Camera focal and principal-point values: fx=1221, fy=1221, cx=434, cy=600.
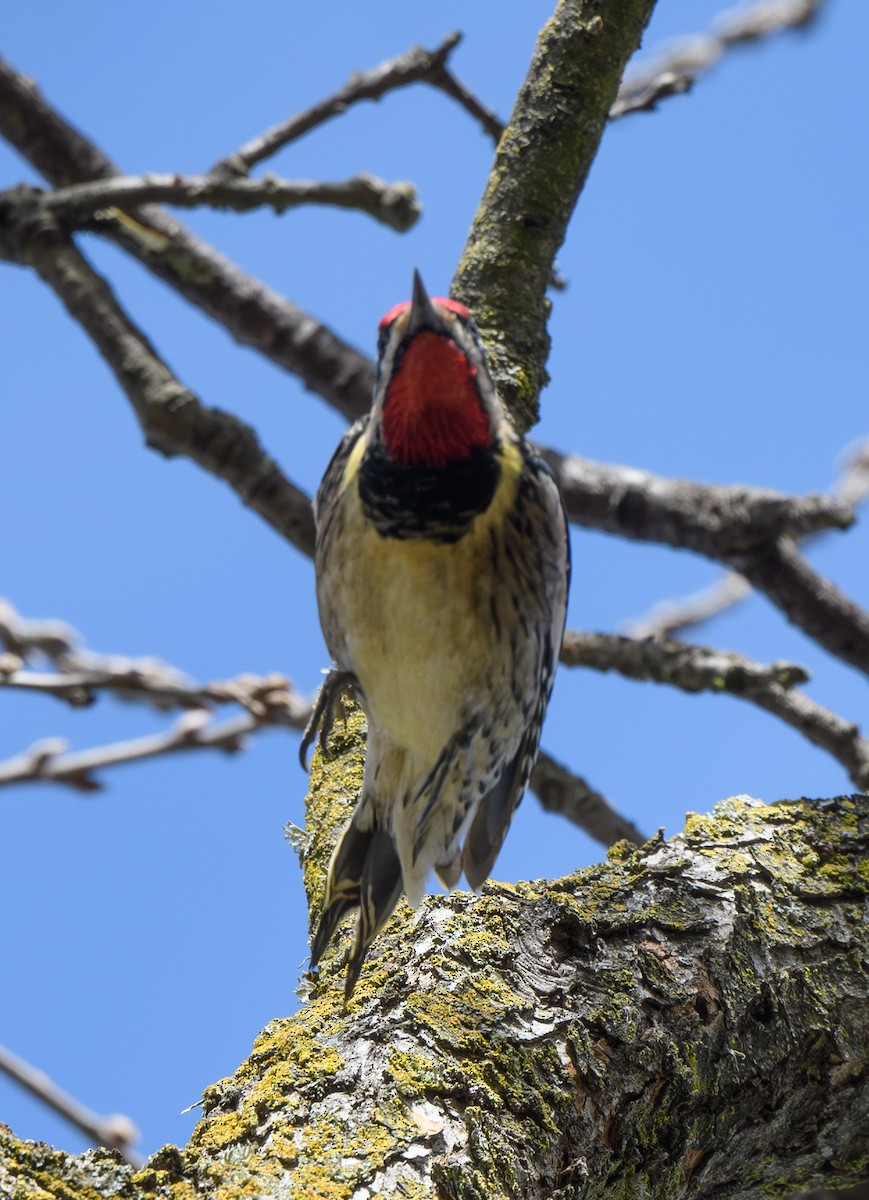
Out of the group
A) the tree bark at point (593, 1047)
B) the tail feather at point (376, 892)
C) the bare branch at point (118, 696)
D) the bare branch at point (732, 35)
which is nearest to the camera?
the tree bark at point (593, 1047)

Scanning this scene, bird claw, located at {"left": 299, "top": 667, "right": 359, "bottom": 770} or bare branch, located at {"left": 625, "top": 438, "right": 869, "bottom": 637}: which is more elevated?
bare branch, located at {"left": 625, "top": 438, "right": 869, "bottom": 637}

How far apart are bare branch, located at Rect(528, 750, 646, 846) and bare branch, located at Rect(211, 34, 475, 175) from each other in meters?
2.17

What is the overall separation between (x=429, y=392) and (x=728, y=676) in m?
1.68

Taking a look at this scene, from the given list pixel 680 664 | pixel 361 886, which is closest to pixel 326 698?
pixel 361 886

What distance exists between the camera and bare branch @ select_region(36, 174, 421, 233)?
3895 millimetres

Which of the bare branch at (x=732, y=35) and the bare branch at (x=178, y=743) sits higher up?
the bare branch at (x=732, y=35)

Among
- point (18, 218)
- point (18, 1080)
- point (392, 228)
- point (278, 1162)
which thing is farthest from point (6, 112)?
point (278, 1162)

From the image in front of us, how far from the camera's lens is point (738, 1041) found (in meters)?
2.22

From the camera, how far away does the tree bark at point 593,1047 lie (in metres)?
1.80

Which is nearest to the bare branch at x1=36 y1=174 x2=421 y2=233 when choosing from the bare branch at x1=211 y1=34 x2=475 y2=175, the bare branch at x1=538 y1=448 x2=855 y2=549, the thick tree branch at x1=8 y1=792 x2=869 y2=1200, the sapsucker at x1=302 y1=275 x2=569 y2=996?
the bare branch at x1=211 y1=34 x2=475 y2=175

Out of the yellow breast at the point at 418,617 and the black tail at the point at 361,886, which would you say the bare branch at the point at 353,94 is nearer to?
the yellow breast at the point at 418,617

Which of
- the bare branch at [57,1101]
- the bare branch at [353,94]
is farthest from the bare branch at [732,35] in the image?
the bare branch at [57,1101]

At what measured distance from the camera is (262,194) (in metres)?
3.93

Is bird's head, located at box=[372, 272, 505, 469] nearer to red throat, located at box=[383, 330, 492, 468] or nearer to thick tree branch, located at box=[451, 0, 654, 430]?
red throat, located at box=[383, 330, 492, 468]
